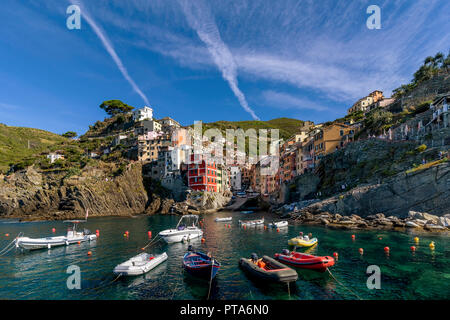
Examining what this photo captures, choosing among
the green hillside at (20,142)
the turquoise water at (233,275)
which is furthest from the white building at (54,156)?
the turquoise water at (233,275)

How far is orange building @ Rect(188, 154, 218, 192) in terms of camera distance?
289ft

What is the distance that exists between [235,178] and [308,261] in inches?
4207

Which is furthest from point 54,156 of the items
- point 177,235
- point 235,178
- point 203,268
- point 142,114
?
point 203,268

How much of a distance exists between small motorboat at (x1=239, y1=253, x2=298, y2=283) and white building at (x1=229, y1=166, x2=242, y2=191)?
10331 cm

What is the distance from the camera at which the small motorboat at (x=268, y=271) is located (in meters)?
16.3

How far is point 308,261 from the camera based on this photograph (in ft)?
65.6

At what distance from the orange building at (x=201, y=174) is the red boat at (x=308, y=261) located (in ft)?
220

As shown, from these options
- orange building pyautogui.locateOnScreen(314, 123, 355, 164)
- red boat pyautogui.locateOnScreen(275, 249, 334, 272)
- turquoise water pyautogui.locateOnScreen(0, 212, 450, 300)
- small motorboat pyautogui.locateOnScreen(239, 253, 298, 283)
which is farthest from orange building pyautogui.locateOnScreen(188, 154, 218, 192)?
small motorboat pyautogui.locateOnScreen(239, 253, 298, 283)

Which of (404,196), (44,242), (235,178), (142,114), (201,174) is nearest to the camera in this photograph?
(44,242)

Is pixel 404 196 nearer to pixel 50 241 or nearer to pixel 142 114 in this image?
pixel 50 241

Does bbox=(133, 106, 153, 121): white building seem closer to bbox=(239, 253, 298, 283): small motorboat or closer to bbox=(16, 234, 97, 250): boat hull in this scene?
bbox=(16, 234, 97, 250): boat hull

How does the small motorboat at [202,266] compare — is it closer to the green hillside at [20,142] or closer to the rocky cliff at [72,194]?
the rocky cliff at [72,194]
